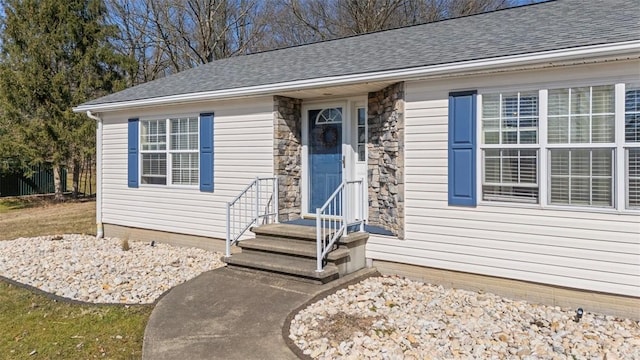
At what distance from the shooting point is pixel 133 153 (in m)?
7.98

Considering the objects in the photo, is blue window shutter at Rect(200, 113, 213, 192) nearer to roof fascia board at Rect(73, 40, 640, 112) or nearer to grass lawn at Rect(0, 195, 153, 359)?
roof fascia board at Rect(73, 40, 640, 112)

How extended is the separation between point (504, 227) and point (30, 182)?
19.1m

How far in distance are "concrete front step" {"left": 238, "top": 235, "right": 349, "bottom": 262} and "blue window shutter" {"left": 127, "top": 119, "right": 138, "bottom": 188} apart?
3431mm

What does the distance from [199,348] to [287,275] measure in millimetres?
1759

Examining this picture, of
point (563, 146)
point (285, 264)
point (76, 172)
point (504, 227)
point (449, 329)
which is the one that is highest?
point (563, 146)

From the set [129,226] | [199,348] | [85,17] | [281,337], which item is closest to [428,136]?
[281,337]

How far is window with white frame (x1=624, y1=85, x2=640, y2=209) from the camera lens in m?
4.00

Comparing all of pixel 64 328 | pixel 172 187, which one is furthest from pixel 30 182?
pixel 64 328

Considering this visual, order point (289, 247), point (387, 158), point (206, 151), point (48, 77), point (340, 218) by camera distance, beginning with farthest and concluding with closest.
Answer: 1. point (48, 77)
2. point (206, 151)
3. point (387, 158)
4. point (340, 218)
5. point (289, 247)

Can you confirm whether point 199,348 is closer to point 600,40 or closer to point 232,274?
point 232,274

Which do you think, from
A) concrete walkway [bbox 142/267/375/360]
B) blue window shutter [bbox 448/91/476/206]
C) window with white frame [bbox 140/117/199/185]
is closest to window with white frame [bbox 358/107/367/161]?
blue window shutter [bbox 448/91/476/206]

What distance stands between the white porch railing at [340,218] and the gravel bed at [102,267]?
1.87 m

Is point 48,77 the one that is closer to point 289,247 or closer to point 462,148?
point 289,247

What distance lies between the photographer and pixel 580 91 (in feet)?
14.0
